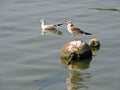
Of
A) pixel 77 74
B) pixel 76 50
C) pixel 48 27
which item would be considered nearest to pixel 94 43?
pixel 76 50

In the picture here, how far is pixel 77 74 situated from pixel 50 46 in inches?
154

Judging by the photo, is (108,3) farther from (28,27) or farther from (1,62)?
(1,62)

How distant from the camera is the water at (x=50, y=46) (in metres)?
17.8

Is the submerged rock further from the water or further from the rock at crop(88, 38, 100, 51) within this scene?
the water

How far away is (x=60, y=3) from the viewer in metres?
32.0

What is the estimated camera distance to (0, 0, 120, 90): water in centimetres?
1778

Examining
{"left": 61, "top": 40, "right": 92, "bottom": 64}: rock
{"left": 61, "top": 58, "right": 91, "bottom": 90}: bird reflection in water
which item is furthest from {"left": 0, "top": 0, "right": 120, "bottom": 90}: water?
{"left": 61, "top": 40, "right": 92, "bottom": 64}: rock

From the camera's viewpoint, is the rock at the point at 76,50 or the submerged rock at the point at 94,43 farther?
the submerged rock at the point at 94,43

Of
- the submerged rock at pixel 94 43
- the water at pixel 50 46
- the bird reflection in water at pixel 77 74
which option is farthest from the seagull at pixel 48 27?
the bird reflection in water at pixel 77 74

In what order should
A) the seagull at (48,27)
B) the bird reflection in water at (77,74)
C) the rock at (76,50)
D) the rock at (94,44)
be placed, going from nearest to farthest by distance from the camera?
the bird reflection in water at (77,74)
the rock at (76,50)
the rock at (94,44)
the seagull at (48,27)

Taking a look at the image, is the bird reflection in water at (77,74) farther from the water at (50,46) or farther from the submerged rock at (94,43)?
the submerged rock at (94,43)

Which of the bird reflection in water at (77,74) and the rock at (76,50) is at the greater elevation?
the rock at (76,50)

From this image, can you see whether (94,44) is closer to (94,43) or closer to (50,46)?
(94,43)

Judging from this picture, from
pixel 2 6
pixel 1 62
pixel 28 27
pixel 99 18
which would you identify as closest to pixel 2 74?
pixel 1 62
